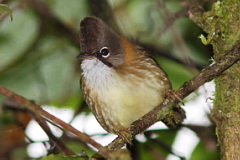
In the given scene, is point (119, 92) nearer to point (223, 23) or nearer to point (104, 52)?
point (104, 52)

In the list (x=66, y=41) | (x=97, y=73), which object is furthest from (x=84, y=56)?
(x=66, y=41)

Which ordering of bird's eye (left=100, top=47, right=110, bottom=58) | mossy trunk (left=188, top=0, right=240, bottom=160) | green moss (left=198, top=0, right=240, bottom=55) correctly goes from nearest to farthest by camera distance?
mossy trunk (left=188, top=0, right=240, bottom=160)
green moss (left=198, top=0, right=240, bottom=55)
bird's eye (left=100, top=47, right=110, bottom=58)

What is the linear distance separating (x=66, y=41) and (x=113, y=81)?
3.84 feet

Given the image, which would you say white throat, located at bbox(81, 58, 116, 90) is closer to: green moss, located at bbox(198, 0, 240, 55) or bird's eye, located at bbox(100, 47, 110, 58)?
bird's eye, located at bbox(100, 47, 110, 58)

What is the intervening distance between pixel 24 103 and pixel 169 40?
2.88m

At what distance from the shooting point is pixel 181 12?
4.42 metres

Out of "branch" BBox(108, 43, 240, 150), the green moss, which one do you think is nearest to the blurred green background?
the green moss

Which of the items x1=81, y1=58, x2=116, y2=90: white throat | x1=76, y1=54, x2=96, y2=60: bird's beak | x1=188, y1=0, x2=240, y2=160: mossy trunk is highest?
x1=76, y1=54, x2=96, y2=60: bird's beak

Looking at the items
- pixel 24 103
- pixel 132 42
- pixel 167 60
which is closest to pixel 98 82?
pixel 132 42

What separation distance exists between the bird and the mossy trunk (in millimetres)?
597

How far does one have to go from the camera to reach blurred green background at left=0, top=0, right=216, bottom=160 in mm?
4496

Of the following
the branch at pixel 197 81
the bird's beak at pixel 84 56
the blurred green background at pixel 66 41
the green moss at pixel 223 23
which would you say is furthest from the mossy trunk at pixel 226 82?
the bird's beak at pixel 84 56

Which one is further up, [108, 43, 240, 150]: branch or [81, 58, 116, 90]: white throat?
[81, 58, 116, 90]: white throat

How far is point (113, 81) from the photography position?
390 cm
